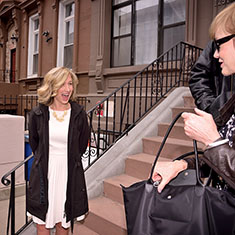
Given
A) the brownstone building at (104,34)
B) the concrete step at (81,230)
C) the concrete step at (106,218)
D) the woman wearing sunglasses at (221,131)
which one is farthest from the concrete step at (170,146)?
the brownstone building at (104,34)

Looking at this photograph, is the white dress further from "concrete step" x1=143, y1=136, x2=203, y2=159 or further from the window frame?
the window frame

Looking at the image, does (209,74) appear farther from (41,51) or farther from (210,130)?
(41,51)

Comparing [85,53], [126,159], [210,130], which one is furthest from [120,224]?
[85,53]

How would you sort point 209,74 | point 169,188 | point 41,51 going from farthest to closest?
→ point 41,51 < point 209,74 < point 169,188

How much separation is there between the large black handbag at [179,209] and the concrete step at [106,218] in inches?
74.9

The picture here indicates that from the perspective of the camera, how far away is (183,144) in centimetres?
383

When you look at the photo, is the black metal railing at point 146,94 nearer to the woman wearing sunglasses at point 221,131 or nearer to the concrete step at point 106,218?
the concrete step at point 106,218

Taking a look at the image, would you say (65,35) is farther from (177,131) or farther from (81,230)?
(81,230)

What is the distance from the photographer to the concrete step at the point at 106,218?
2.96m

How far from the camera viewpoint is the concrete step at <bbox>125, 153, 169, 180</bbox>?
12.2ft

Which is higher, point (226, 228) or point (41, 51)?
point (41, 51)

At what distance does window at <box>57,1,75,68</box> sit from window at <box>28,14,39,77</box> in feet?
8.71

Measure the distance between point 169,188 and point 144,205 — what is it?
5.3 inches

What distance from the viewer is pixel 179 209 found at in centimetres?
106
